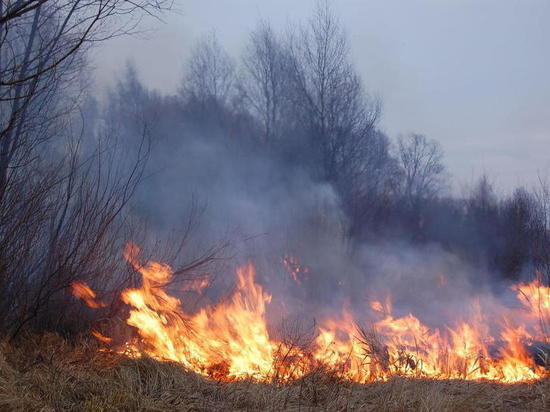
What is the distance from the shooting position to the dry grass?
13.6 feet

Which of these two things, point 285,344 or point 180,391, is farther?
point 285,344

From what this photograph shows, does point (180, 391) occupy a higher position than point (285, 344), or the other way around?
point (180, 391)

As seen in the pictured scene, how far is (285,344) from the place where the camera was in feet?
21.3

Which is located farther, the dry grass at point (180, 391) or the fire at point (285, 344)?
the fire at point (285, 344)

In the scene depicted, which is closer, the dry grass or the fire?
the dry grass

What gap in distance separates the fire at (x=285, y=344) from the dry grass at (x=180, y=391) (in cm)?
48

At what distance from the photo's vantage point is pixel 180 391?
4.59 m

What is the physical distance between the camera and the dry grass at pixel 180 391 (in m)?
4.14

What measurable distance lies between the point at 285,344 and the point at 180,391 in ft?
7.02

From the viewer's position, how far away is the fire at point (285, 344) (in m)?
6.14

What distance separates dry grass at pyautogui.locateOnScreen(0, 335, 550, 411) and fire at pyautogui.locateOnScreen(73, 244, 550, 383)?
1.58ft

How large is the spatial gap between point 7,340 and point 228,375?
7.92 ft

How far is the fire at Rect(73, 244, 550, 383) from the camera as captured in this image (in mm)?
6137

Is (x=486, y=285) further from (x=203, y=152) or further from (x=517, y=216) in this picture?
(x=203, y=152)
